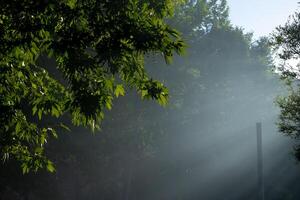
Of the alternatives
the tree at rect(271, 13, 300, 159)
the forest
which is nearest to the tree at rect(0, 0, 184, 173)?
the forest

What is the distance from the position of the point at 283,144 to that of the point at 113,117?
25.3 m

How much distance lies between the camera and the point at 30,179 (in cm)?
3100

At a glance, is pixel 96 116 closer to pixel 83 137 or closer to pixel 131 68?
pixel 131 68

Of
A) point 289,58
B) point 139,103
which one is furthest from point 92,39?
point 139,103

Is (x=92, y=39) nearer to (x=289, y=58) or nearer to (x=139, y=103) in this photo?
(x=289, y=58)

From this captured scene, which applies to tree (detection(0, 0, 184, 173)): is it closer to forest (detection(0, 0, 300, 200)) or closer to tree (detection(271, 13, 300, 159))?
forest (detection(0, 0, 300, 200))

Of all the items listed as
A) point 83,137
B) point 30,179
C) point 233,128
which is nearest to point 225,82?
point 233,128

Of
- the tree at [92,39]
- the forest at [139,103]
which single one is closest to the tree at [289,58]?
the forest at [139,103]

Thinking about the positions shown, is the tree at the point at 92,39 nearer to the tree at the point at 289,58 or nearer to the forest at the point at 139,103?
the forest at the point at 139,103

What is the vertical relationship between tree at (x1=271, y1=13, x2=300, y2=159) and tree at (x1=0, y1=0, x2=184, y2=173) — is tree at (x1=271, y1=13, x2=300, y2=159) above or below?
above

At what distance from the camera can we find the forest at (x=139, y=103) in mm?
6004

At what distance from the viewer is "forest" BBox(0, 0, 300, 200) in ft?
19.7

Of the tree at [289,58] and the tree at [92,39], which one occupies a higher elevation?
the tree at [289,58]

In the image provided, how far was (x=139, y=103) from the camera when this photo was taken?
4044 centimetres
